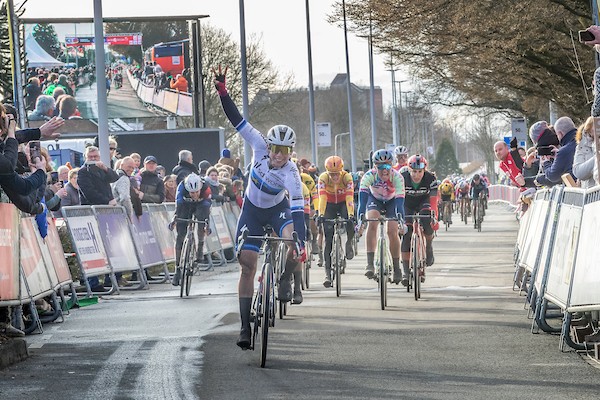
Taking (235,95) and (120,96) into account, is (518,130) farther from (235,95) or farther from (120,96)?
(235,95)

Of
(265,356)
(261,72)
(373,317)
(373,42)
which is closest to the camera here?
(265,356)

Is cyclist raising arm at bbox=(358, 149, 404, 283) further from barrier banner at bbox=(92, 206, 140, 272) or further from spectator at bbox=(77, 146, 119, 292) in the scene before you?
spectator at bbox=(77, 146, 119, 292)

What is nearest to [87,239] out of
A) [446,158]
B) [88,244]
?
[88,244]

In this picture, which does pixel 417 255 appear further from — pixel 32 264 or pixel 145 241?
pixel 145 241

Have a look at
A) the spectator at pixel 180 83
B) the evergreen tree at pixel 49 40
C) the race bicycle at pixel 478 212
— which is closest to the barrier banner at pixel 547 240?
the race bicycle at pixel 478 212

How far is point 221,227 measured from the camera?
93.7 ft

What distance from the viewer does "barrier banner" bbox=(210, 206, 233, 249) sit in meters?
28.0

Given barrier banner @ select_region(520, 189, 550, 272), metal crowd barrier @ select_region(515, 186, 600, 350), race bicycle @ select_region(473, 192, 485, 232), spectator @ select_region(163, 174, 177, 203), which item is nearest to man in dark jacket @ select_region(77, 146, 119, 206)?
spectator @ select_region(163, 174, 177, 203)

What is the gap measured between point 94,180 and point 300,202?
8674mm

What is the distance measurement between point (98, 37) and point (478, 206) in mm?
19411

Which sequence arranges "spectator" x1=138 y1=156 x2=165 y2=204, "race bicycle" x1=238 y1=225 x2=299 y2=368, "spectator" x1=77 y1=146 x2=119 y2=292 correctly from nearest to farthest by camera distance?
1. "race bicycle" x1=238 y1=225 x2=299 y2=368
2. "spectator" x1=77 y1=146 x2=119 y2=292
3. "spectator" x1=138 y1=156 x2=165 y2=204

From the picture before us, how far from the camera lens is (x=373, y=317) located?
14898 millimetres

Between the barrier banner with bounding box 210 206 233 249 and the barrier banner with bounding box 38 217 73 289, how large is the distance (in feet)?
36.9

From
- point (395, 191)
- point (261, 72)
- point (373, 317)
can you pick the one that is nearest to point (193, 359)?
point (373, 317)
